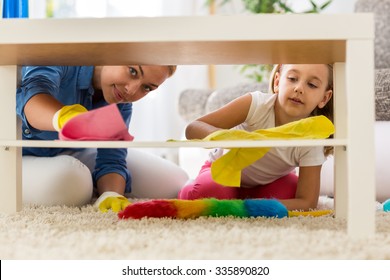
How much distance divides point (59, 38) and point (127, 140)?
0.20 m

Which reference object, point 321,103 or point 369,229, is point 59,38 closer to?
point 369,229

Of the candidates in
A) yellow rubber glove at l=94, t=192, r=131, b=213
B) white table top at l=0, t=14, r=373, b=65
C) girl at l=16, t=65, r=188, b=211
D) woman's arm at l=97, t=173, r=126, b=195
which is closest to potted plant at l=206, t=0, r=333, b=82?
girl at l=16, t=65, r=188, b=211

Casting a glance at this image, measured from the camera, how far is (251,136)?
38.2 inches

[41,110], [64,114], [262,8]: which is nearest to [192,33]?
[64,114]

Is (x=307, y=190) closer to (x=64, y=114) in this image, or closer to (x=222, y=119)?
(x=222, y=119)

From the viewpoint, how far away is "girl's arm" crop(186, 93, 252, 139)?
3.96 ft

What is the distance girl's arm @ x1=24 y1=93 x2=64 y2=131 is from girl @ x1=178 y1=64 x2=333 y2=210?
0.97 feet

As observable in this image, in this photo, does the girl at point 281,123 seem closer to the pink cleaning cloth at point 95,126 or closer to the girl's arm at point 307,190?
Answer: the girl's arm at point 307,190

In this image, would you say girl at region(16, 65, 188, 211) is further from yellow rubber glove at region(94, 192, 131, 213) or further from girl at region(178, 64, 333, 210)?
girl at region(178, 64, 333, 210)

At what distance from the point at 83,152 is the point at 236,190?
47 cm

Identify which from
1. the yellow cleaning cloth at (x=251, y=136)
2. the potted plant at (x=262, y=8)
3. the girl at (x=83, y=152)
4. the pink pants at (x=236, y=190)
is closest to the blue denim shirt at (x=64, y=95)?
the girl at (x=83, y=152)

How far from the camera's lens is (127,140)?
94 cm

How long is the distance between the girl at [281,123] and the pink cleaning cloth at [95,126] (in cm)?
33
